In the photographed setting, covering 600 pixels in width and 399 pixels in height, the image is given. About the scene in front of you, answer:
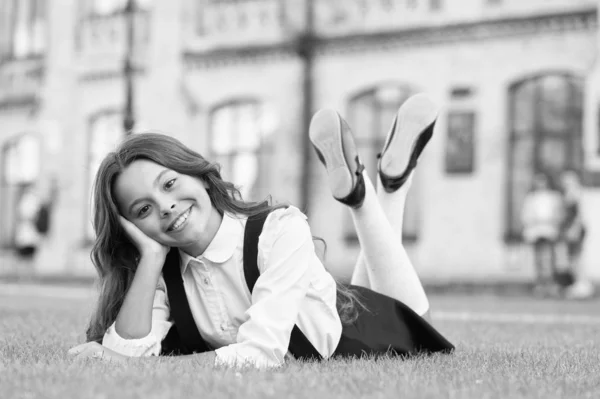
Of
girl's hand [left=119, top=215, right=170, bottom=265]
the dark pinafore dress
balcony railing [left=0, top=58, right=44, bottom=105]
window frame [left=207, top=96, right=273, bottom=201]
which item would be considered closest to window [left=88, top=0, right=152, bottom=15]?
balcony railing [left=0, top=58, right=44, bottom=105]

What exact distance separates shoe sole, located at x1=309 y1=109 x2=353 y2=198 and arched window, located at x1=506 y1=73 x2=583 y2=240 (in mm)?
12665

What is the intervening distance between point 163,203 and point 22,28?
21770 mm

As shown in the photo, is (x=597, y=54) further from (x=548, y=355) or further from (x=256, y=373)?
(x=256, y=373)

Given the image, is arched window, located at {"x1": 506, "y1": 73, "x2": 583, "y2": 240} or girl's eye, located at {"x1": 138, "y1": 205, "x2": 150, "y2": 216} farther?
arched window, located at {"x1": 506, "y1": 73, "x2": 583, "y2": 240}

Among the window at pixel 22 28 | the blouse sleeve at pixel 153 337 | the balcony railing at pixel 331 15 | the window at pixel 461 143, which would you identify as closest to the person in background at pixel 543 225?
the window at pixel 461 143

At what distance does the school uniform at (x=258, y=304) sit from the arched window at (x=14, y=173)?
20.3 meters

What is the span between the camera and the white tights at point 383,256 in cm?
416

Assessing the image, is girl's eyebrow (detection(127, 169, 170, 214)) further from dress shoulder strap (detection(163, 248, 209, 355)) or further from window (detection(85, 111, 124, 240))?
window (detection(85, 111, 124, 240))

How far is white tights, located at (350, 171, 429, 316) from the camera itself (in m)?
4.16

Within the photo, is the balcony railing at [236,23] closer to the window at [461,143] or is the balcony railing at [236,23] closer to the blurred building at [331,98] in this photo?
the blurred building at [331,98]

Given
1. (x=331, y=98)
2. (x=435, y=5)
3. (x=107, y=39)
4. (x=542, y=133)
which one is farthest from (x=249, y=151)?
(x=542, y=133)

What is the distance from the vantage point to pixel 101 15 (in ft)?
72.0

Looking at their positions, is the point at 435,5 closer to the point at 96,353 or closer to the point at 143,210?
the point at 143,210

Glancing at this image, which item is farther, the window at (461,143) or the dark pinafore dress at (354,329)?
the window at (461,143)
